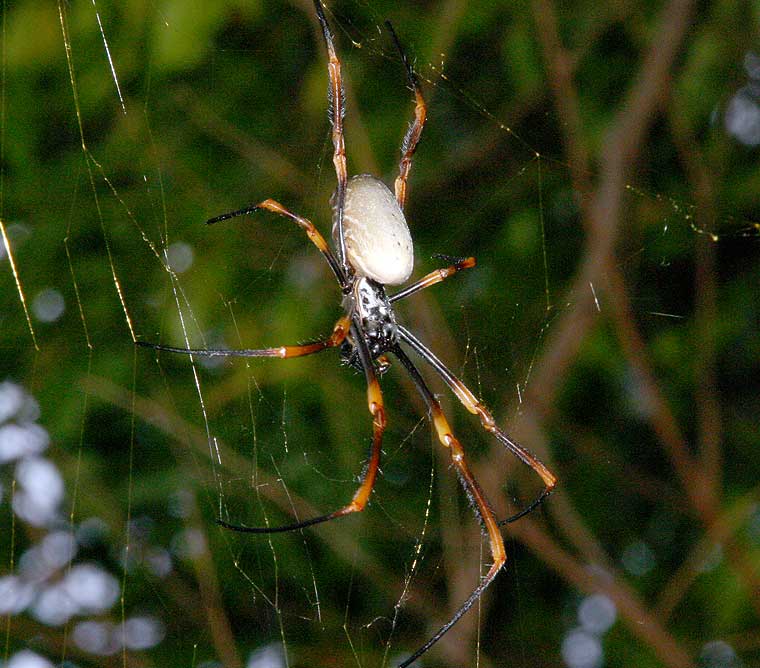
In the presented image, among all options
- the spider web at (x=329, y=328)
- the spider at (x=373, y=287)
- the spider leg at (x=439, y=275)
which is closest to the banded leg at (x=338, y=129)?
the spider at (x=373, y=287)

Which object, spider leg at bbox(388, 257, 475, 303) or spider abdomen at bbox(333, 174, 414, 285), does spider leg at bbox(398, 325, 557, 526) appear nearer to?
spider leg at bbox(388, 257, 475, 303)

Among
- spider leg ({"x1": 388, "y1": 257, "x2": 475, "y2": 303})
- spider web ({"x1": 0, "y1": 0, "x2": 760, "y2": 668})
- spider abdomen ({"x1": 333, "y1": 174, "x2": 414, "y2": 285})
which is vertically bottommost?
spider web ({"x1": 0, "y1": 0, "x2": 760, "y2": 668})

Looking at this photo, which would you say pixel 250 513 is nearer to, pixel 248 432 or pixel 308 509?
pixel 308 509

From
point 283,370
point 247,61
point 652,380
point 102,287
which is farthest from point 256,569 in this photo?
point 247,61

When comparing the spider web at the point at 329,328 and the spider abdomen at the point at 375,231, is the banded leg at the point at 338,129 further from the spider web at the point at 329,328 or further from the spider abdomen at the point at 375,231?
the spider web at the point at 329,328

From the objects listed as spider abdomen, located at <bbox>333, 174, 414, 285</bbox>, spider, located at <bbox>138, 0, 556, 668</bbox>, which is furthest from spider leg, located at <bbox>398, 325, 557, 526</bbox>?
spider abdomen, located at <bbox>333, 174, 414, 285</bbox>

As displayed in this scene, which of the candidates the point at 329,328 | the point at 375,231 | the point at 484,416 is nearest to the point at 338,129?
the point at 375,231

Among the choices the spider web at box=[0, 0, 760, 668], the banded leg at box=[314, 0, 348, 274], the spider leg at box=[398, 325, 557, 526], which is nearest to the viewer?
the banded leg at box=[314, 0, 348, 274]
